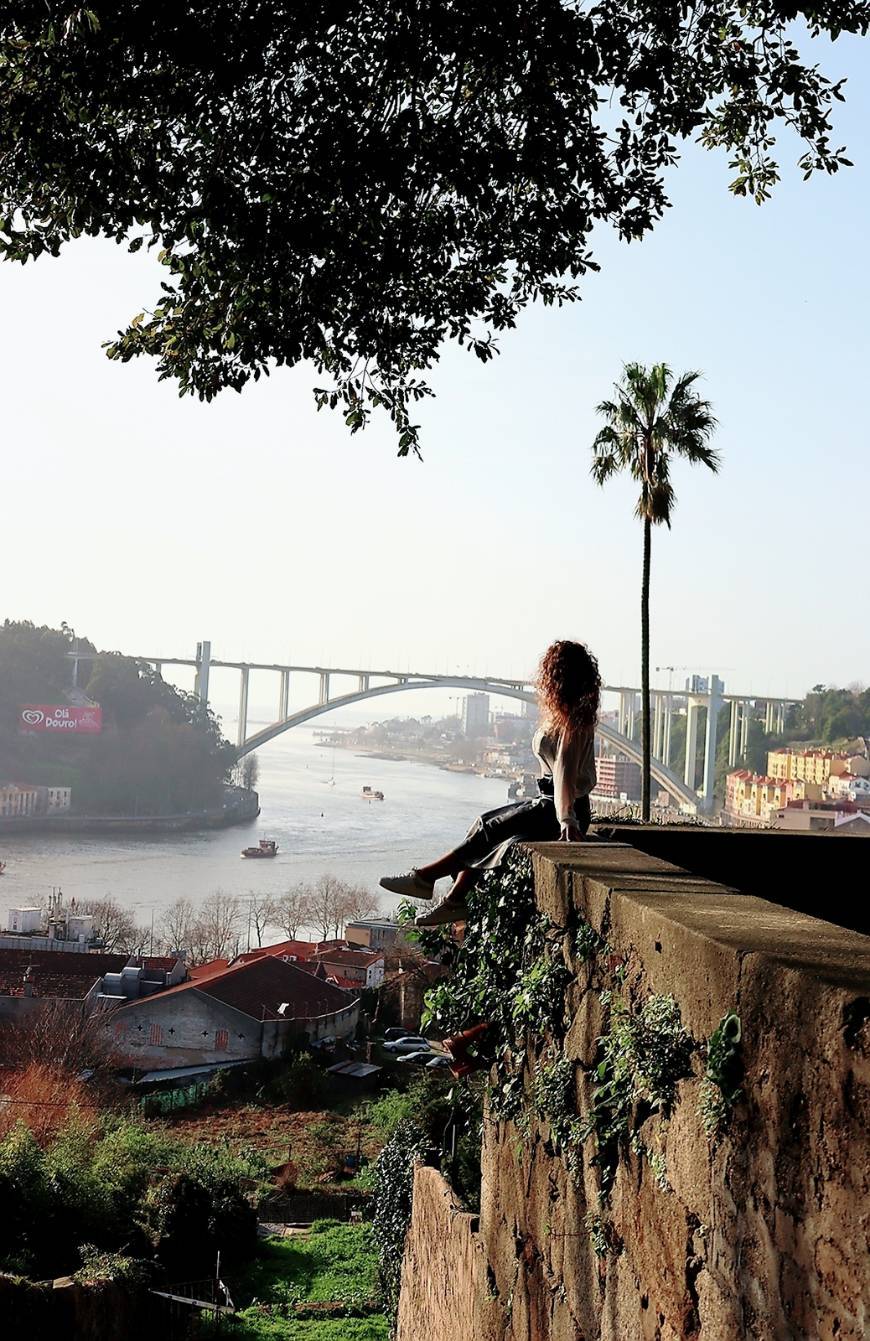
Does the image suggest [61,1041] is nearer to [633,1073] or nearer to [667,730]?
[633,1073]

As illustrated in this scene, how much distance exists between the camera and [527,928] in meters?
2.21

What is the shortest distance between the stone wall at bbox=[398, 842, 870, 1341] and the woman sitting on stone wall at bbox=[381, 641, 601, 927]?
0.90 feet

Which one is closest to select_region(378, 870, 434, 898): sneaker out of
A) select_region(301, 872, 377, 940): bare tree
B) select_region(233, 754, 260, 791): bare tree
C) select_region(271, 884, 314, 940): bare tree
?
select_region(301, 872, 377, 940): bare tree

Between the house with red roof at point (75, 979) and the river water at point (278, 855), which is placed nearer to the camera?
the house with red roof at point (75, 979)

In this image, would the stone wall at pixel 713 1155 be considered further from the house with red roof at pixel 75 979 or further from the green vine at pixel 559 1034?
the house with red roof at pixel 75 979

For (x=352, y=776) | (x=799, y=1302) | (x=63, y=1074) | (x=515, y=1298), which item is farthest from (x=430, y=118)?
(x=352, y=776)

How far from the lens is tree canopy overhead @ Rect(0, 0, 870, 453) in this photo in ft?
10.5

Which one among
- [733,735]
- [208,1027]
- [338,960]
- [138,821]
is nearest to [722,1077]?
[208,1027]

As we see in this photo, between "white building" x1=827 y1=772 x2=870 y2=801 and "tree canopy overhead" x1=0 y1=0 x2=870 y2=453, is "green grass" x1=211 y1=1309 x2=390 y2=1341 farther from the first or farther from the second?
"white building" x1=827 y1=772 x2=870 y2=801

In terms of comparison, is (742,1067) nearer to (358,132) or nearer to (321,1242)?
(358,132)

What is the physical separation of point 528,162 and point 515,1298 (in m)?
2.85

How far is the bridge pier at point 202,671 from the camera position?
60500 mm

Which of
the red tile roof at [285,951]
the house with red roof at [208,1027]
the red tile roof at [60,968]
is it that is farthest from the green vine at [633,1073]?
the red tile roof at [285,951]

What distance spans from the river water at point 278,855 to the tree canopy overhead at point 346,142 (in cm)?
3378
